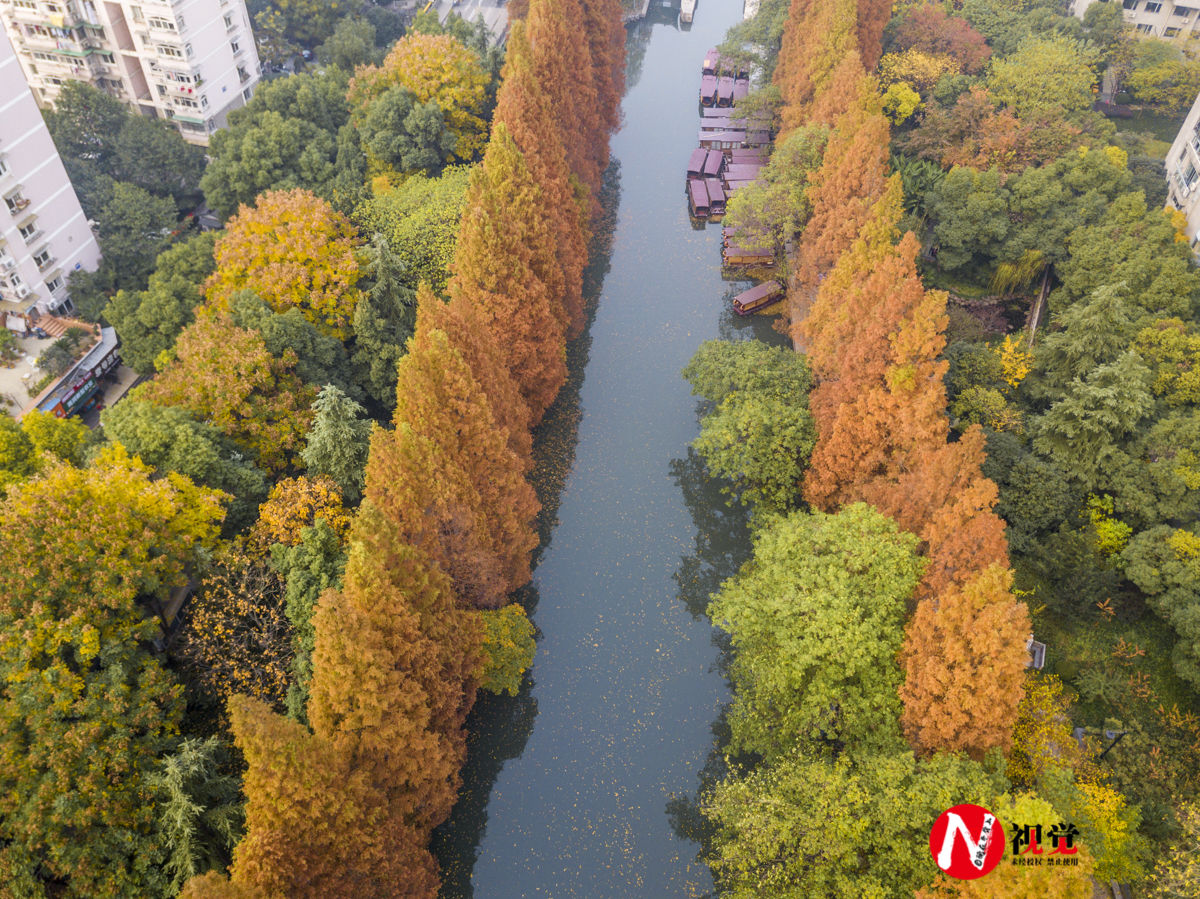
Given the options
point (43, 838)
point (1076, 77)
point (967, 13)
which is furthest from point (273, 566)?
point (967, 13)

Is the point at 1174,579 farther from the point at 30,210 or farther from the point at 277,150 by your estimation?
the point at 30,210

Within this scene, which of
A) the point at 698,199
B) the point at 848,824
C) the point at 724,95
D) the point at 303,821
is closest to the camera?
the point at 303,821

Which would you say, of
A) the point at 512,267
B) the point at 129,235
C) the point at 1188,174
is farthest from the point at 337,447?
the point at 1188,174

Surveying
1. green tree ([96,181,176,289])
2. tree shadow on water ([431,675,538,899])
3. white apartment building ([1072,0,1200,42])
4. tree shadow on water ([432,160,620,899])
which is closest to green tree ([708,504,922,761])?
tree shadow on water ([431,675,538,899])

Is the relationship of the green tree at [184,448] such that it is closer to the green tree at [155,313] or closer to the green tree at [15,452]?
the green tree at [15,452]

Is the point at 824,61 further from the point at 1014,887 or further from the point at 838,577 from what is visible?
the point at 1014,887

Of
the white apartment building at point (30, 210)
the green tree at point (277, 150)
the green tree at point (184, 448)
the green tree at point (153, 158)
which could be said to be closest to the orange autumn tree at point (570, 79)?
the green tree at point (277, 150)

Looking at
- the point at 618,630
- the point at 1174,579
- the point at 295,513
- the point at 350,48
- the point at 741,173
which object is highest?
→ the point at 350,48
